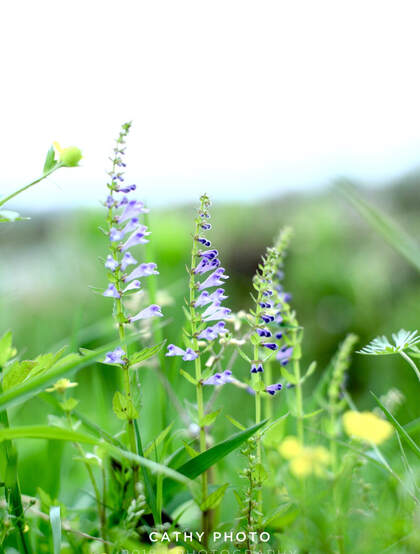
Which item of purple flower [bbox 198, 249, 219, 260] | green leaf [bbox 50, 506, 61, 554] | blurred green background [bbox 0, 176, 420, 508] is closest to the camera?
green leaf [bbox 50, 506, 61, 554]

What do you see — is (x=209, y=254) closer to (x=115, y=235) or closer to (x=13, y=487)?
(x=115, y=235)

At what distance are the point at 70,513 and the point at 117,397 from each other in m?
0.32

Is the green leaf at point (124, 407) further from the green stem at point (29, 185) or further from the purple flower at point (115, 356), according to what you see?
the green stem at point (29, 185)

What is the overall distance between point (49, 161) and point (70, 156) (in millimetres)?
Result: 28

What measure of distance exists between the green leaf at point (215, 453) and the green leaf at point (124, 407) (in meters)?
0.08

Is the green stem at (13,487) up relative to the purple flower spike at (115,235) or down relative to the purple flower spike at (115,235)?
down

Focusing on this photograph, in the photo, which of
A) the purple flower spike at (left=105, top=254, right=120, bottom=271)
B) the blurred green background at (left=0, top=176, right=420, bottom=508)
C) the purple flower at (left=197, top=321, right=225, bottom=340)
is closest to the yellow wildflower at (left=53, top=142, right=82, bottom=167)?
the purple flower spike at (left=105, top=254, right=120, bottom=271)

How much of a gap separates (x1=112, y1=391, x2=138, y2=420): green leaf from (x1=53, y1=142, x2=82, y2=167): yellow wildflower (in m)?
0.25

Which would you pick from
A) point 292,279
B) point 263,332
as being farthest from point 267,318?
point 292,279

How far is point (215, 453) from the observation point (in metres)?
0.51

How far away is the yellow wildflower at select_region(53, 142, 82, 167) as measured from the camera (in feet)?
1.78

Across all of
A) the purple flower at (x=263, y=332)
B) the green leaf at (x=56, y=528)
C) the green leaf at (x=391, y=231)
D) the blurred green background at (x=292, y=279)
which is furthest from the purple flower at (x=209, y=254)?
the blurred green background at (x=292, y=279)

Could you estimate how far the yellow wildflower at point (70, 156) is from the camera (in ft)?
1.78

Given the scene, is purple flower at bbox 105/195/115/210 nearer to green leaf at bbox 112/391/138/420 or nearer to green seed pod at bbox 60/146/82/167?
green seed pod at bbox 60/146/82/167
